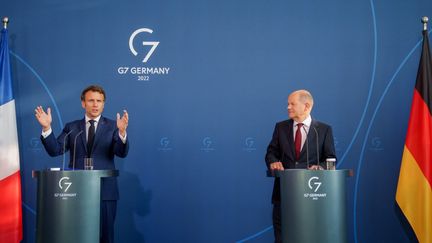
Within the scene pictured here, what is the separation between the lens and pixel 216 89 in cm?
547

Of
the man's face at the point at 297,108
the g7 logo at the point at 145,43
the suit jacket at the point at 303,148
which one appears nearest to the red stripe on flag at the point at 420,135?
the suit jacket at the point at 303,148

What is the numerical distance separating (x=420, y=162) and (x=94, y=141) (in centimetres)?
310

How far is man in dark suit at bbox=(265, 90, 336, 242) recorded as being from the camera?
413 cm

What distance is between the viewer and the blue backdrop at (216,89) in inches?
212

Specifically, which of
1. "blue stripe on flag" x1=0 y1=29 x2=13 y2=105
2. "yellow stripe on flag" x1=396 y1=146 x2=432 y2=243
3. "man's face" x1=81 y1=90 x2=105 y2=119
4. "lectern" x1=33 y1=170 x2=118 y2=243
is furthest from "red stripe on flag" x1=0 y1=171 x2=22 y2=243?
"yellow stripe on flag" x1=396 y1=146 x2=432 y2=243

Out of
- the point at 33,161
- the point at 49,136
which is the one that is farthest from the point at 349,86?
the point at 33,161

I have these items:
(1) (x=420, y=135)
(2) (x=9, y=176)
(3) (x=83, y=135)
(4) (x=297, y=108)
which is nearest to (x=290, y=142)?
(4) (x=297, y=108)

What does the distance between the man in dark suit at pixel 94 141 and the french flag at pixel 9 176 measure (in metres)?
1.04

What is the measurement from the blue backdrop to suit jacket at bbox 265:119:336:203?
3.60 feet

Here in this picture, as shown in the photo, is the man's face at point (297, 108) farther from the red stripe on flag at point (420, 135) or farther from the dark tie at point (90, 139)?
the dark tie at point (90, 139)

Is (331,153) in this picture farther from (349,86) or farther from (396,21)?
(396,21)

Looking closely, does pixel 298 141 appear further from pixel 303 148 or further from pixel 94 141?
pixel 94 141

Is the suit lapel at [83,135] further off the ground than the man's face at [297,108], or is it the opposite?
the man's face at [297,108]

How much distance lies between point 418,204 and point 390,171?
54 centimetres
